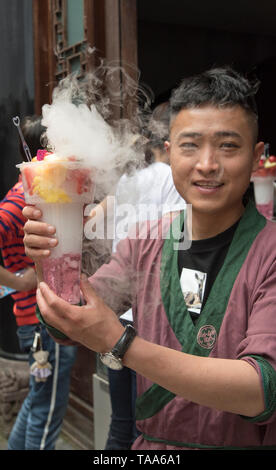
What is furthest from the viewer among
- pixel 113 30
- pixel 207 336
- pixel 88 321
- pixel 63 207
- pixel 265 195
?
pixel 265 195

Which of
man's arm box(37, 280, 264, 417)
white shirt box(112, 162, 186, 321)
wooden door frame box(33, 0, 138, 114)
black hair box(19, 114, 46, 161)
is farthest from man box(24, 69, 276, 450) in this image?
wooden door frame box(33, 0, 138, 114)

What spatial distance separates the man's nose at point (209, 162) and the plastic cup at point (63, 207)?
354 millimetres

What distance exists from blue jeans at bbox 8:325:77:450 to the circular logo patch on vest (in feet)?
5.16

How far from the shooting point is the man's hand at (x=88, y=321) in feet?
4.09

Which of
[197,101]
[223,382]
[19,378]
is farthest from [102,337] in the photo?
[19,378]

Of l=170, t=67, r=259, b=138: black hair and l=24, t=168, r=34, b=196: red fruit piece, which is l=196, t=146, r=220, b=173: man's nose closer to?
l=170, t=67, r=259, b=138: black hair

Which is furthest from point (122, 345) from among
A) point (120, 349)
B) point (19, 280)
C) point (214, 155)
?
point (19, 280)

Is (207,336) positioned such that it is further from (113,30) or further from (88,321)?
(113,30)

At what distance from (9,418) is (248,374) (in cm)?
359

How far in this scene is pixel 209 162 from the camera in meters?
1.49

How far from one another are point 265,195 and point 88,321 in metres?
2.71

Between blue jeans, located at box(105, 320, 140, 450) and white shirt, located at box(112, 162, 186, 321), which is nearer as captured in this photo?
white shirt, located at box(112, 162, 186, 321)

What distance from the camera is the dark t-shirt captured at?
1.58m
